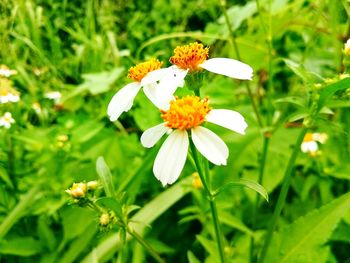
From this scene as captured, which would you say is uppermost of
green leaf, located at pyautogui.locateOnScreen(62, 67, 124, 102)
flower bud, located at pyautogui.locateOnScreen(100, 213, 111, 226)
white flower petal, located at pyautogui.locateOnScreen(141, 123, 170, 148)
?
green leaf, located at pyautogui.locateOnScreen(62, 67, 124, 102)

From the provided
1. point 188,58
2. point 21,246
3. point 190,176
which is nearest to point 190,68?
point 188,58

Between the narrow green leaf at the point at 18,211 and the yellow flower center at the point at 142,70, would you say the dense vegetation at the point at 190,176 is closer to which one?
the narrow green leaf at the point at 18,211

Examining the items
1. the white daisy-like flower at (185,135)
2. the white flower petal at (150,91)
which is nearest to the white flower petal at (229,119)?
the white daisy-like flower at (185,135)

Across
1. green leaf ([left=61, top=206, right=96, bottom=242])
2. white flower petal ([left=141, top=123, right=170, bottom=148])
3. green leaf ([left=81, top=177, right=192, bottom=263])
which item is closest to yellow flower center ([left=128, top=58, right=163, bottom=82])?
white flower petal ([left=141, top=123, right=170, bottom=148])

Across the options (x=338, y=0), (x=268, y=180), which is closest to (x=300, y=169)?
(x=268, y=180)

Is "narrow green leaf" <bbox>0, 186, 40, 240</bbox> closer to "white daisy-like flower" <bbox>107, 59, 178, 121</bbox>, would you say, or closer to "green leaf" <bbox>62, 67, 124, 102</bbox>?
"green leaf" <bbox>62, 67, 124, 102</bbox>
